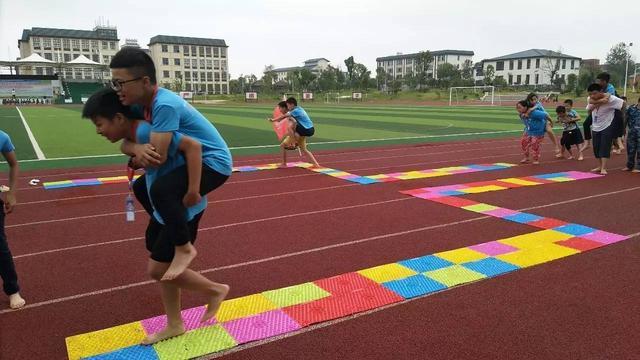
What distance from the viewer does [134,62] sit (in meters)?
2.74

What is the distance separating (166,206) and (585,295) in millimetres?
3365

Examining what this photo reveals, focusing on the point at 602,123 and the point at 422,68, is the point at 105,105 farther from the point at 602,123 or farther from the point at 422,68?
the point at 422,68

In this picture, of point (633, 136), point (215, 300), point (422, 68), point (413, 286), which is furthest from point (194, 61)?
point (215, 300)

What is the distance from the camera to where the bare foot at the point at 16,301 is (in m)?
3.90

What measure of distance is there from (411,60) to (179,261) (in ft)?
450

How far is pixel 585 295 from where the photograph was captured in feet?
13.3

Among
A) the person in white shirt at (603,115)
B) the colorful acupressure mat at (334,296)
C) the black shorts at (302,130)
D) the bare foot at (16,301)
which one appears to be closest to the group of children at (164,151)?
the colorful acupressure mat at (334,296)

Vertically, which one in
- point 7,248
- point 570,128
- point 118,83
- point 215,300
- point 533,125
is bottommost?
point 215,300

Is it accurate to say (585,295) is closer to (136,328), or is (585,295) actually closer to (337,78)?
(136,328)

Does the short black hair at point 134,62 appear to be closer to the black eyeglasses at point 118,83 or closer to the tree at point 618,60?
the black eyeglasses at point 118,83

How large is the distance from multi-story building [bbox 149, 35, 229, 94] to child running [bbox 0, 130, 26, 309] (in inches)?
4556

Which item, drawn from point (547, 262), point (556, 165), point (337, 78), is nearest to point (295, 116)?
point (556, 165)

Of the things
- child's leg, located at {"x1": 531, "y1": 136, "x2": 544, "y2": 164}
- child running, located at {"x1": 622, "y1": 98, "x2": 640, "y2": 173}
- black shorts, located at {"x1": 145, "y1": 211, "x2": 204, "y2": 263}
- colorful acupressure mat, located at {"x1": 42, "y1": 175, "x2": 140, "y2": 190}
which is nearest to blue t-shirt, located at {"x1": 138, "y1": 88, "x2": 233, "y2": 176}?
black shorts, located at {"x1": 145, "y1": 211, "x2": 204, "y2": 263}

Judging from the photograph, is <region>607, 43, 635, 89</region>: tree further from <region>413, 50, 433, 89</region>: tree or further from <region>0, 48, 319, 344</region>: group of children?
<region>0, 48, 319, 344</region>: group of children
